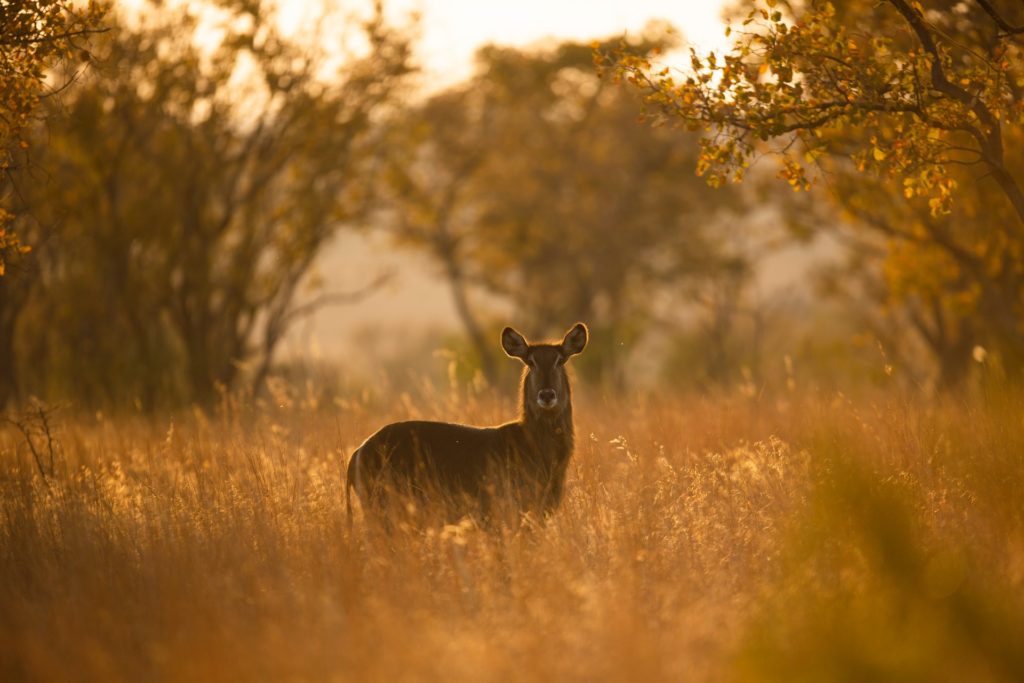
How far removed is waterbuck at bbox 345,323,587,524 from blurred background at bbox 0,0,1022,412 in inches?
126

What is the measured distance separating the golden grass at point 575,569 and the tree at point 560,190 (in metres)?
22.9

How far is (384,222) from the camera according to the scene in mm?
30672

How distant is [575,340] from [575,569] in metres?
2.84

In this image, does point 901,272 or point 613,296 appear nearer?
point 901,272

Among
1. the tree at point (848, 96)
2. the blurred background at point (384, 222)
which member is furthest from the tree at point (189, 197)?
the tree at point (848, 96)

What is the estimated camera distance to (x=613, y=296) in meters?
34.1

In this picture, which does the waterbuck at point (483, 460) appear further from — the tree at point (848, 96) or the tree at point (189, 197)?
the tree at point (189, 197)

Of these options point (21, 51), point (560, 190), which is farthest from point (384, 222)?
point (21, 51)

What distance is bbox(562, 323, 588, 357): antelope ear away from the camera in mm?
9312

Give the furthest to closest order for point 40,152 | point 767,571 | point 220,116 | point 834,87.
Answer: point 220,116 < point 40,152 < point 834,87 < point 767,571

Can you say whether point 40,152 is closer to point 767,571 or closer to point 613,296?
point 767,571

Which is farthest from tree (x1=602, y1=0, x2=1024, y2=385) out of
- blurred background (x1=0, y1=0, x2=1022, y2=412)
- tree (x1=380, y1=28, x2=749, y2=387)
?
tree (x1=380, y1=28, x2=749, y2=387)

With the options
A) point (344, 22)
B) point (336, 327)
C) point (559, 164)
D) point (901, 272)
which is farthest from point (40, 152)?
point (336, 327)

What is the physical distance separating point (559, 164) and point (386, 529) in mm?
26419
